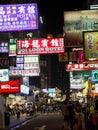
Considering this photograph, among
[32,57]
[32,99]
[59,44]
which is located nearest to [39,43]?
[59,44]

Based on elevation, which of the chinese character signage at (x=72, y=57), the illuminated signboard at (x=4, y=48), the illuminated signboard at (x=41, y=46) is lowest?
the chinese character signage at (x=72, y=57)

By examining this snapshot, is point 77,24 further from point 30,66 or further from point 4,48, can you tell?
point 30,66

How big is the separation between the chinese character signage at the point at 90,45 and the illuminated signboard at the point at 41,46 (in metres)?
4.87

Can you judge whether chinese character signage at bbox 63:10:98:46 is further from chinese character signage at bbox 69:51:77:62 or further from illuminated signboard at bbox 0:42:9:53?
chinese character signage at bbox 69:51:77:62

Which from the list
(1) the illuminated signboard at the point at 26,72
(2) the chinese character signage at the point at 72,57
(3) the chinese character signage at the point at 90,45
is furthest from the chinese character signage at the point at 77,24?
(1) the illuminated signboard at the point at 26,72

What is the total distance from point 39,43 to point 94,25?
400 cm

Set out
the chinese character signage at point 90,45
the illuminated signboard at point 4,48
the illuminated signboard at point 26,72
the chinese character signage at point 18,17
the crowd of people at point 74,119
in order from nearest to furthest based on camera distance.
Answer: the crowd of people at point 74,119, the chinese character signage at point 90,45, the chinese character signage at point 18,17, the illuminated signboard at point 4,48, the illuminated signboard at point 26,72

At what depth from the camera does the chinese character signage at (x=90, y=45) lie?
19.9 metres

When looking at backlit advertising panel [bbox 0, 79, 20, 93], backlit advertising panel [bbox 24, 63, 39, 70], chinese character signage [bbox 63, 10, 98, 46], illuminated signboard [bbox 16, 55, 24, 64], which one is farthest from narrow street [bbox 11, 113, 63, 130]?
chinese character signage [bbox 63, 10, 98, 46]

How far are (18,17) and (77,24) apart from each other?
3.49 metres

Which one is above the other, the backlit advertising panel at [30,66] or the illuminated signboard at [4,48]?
the illuminated signboard at [4,48]

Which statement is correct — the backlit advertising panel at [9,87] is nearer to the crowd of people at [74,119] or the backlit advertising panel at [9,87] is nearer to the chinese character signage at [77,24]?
the chinese character signage at [77,24]

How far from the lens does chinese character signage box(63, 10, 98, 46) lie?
73.9ft

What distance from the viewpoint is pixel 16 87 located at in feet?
100
